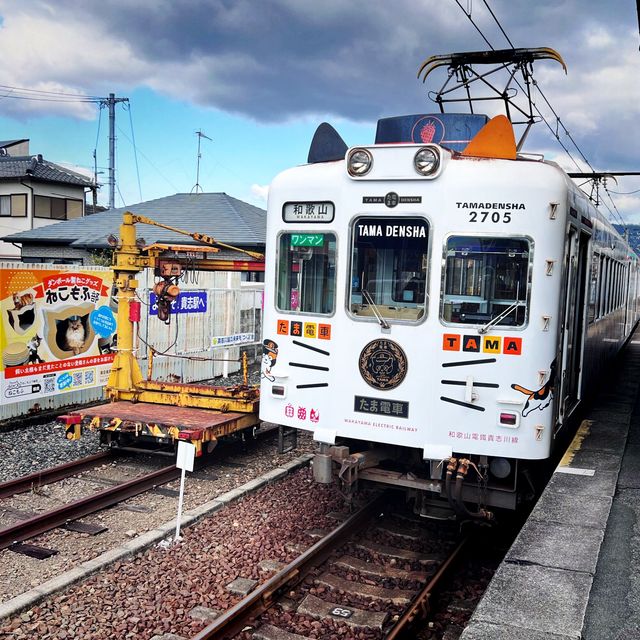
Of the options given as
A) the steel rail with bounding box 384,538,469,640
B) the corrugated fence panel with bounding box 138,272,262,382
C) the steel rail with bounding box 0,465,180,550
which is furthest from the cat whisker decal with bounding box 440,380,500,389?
the corrugated fence panel with bounding box 138,272,262,382

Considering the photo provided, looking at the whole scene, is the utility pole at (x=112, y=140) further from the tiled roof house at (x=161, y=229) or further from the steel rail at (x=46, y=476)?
the steel rail at (x=46, y=476)

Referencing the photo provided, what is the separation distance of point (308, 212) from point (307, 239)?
0.24 metres

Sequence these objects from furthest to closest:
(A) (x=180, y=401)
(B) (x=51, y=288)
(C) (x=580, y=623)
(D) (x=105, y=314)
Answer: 1. (D) (x=105, y=314)
2. (B) (x=51, y=288)
3. (A) (x=180, y=401)
4. (C) (x=580, y=623)

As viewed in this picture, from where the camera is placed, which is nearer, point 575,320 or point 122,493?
point 575,320

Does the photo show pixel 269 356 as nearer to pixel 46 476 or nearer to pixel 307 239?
pixel 307 239

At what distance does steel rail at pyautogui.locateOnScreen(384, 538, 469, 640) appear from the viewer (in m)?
4.75

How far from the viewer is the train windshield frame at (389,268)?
5688 millimetres

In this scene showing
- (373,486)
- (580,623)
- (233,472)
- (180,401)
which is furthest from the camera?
(180,401)

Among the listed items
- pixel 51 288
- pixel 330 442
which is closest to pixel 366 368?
pixel 330 442

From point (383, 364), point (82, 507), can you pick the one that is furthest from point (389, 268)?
point (82, 507)

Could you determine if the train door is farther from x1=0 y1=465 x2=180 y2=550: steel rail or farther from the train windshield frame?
x1=0 y1=465 x2=180 y2=550: steel rail

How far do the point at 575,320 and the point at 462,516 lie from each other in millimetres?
2448

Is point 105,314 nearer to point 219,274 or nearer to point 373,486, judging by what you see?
point 219,274

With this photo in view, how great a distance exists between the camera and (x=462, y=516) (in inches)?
231
